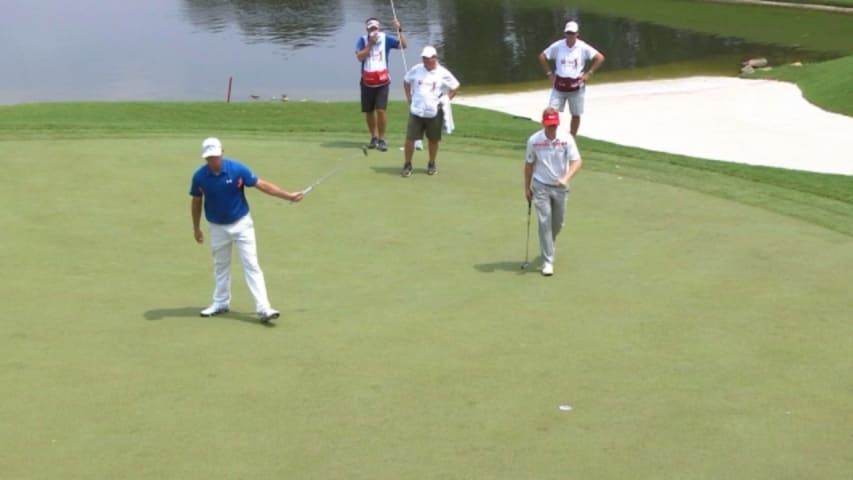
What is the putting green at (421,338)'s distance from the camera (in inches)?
361

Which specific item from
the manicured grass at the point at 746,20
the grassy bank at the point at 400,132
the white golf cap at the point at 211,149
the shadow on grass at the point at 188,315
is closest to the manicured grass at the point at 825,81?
the grassy bank at the point at 400,132

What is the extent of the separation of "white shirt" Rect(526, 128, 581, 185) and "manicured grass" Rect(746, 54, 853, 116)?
1550cm

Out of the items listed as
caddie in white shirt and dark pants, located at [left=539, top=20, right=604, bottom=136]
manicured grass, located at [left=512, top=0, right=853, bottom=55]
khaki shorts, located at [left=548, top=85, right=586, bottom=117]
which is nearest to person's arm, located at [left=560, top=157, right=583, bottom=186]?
caddie in white shirt and dark pants, located at [left=539, top=20, right=604, bottom=136]

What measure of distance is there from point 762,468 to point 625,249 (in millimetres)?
5554

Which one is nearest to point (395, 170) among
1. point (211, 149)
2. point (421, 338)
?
point (211, 149)

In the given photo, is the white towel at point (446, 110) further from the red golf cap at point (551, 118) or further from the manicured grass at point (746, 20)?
the manicured grass at point (746, 20)

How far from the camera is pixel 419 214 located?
1582 cm

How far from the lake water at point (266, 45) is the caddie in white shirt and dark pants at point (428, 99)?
20.3 m

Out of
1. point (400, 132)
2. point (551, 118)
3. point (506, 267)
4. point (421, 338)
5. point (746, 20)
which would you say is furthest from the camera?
point (746, 20)

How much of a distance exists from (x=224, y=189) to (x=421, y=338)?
2225mm

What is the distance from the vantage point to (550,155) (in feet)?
45.2

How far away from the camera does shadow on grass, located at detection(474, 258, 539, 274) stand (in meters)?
13.8

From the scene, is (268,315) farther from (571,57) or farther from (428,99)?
(571,57)

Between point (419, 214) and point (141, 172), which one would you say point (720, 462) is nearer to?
point (419, 214)
